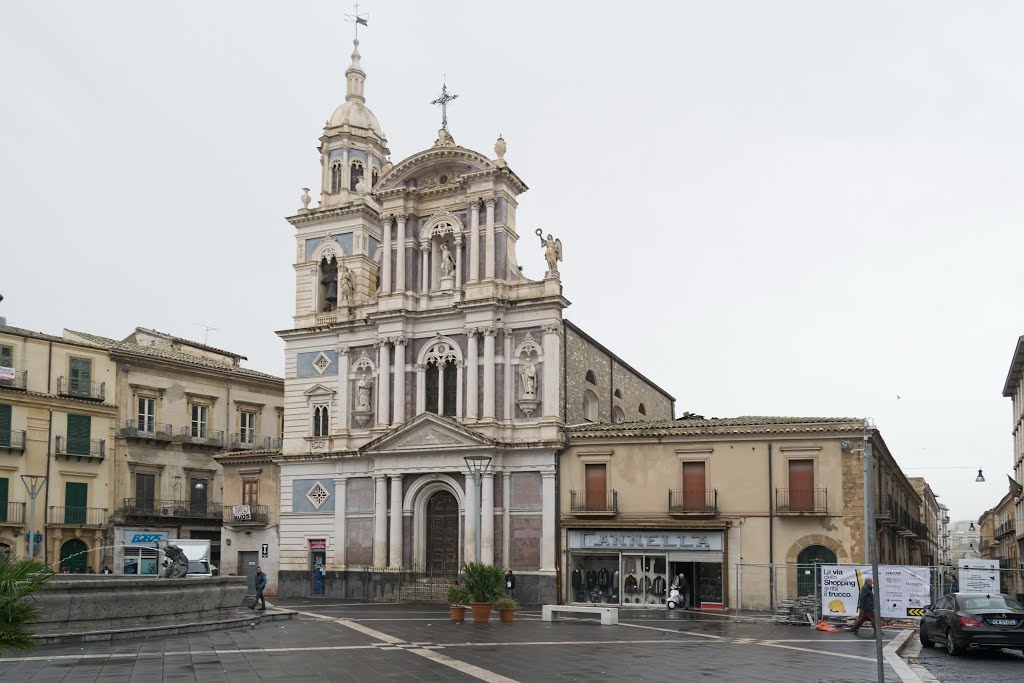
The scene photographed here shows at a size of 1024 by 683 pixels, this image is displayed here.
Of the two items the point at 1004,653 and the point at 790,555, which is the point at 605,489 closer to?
the point at 790,555

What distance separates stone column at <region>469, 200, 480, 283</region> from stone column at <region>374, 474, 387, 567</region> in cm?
968

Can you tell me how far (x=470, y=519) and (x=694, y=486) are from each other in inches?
366

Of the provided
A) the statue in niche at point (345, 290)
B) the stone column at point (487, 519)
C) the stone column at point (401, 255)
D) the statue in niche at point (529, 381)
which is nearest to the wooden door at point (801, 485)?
the statue in niche at point (529, 381)

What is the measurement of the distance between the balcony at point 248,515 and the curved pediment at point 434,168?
1608 centimetres

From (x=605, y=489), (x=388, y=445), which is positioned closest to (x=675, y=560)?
(x=605, y=489)

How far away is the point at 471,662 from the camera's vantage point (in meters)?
20.2

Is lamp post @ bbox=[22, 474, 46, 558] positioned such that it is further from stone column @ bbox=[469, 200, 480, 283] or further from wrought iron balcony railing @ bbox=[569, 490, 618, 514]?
wrought iron balcony railing @ bbox=[569, 490, 618, 514]

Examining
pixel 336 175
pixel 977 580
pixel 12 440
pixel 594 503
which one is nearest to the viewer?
pixel 977 580

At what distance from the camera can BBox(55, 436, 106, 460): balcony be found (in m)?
50.7

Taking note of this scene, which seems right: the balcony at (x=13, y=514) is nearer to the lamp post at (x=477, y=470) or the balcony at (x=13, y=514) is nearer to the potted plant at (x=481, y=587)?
the lamp post at (x=477, y=470)

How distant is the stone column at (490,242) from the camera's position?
147 ft

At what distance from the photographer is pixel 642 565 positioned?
40250 millimetres

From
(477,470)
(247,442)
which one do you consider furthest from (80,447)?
(477,470)

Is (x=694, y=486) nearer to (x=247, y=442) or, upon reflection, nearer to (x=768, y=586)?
(x=768, y=586)
